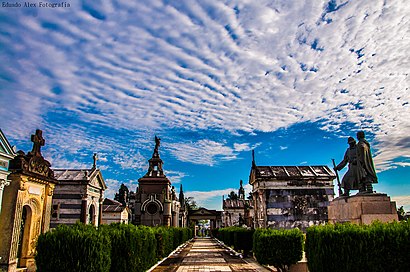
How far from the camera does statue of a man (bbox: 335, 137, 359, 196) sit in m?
10.6

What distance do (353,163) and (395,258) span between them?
5.70 meters

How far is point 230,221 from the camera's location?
56.5 meters

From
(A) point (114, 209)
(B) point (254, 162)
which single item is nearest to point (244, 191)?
(A) point (114, 209)

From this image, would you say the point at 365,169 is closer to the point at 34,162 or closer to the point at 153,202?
the point at 34,162

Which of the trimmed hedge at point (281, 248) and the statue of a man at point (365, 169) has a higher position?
the statue of a man at point (365, 169)

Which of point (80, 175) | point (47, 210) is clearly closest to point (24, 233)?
point (47, 210)

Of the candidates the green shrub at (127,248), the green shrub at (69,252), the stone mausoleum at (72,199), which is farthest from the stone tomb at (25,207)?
the stone mausoleum at (72,199)

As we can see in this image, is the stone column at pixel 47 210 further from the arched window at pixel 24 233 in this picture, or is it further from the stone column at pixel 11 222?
the stone column at pixel 11 222

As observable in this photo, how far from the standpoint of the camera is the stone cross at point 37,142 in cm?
1333

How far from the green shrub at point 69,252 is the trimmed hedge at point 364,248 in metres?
5.16

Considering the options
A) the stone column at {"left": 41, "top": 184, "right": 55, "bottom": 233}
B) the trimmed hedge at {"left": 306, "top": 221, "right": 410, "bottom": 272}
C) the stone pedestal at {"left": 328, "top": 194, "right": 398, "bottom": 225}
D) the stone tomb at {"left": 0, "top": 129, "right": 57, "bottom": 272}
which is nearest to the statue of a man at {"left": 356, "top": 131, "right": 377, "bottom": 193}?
the stone pedestal at {"left": 328, "top": 194, "right": 398, "bottom": 225}

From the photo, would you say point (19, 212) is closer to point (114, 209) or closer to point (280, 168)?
point (280, 168)

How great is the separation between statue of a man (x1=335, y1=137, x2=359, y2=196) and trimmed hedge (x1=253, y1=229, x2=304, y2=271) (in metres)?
2.39

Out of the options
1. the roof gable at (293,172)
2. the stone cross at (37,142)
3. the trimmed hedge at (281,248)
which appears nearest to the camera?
the trimmed hedge at (281,248)
